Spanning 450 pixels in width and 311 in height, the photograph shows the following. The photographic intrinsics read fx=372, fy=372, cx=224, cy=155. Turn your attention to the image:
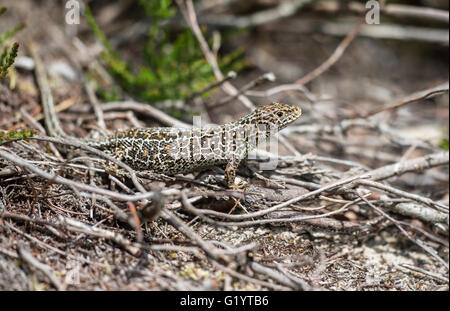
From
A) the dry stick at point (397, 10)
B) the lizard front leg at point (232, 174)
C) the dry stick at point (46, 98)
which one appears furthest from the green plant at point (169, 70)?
the dry stick at point (397, 10)

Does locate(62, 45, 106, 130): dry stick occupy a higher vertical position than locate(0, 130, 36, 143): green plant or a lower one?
higher

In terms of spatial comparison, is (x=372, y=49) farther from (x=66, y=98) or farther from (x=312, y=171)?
(x=66, y=98)

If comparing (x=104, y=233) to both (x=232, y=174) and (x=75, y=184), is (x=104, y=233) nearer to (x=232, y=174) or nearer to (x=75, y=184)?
(x=75, y=184)

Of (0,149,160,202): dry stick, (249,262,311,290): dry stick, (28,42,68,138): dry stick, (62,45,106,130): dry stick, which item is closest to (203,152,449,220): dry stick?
(249,262,311,290): dry stick

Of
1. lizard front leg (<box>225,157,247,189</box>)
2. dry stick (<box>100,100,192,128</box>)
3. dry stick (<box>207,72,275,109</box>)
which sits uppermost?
dry stick (<box>207,72,275,109</box>)

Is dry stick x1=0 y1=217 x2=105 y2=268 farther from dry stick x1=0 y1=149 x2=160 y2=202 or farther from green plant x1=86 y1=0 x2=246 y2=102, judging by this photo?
green plant x1=86 y1=0 x2=246 y2=102

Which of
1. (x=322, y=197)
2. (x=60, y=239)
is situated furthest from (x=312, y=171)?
(x=60, y=239)
